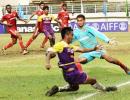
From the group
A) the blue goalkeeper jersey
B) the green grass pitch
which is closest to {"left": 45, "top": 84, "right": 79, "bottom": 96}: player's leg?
the green grass pitch

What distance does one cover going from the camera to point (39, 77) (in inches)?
610

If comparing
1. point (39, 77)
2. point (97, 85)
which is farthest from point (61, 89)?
point (39, 77)

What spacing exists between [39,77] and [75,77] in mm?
4148

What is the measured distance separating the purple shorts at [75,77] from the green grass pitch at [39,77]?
368mm

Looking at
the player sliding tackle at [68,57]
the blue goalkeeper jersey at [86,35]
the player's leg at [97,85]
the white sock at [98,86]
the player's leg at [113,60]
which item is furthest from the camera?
the player's leg at [113,60]

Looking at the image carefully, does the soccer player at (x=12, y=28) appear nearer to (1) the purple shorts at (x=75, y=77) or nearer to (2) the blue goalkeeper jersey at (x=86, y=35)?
(2) the blue goalkeeper jersey at (x=86, y=35)

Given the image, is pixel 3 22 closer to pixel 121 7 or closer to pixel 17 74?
pixel 17 74

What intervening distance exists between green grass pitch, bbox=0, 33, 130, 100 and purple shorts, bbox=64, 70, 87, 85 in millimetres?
368

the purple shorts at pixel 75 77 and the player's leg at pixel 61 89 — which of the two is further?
the player's leg at pixel 61 89

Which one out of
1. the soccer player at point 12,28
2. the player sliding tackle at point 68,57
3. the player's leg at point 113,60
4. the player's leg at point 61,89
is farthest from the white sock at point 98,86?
the soccer player at point 12,28

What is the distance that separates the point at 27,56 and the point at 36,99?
33.5ft

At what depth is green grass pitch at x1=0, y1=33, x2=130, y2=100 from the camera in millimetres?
12008

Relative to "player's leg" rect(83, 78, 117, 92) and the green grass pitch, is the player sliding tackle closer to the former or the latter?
"player's leg" rect(83, 78, 117, 92)

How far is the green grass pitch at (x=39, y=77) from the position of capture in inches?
473
